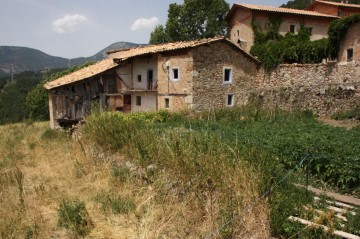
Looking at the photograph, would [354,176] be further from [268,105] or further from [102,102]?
[102,102]

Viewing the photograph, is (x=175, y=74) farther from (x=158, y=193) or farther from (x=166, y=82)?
(x=158, y=193)

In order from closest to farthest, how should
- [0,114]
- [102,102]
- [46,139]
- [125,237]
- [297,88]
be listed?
[125,237] → [46,139] → [297,88] → [102,102] → [0,114]

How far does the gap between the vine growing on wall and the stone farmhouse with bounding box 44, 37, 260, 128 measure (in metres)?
4.88

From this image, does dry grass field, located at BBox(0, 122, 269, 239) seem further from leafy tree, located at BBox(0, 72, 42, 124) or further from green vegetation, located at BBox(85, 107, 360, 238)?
leafy tree, located at BBox(0, 72, 42, 124)

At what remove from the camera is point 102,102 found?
22.5m

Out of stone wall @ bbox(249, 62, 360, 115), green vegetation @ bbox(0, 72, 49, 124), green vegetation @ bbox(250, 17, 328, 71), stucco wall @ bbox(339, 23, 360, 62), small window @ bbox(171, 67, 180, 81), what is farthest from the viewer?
green vegetation @ bbox(0, 72, 49, 124)

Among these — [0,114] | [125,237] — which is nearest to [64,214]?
[125,237]

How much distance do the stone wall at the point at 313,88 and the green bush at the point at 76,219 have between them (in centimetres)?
1520

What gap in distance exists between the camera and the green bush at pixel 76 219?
234 inches

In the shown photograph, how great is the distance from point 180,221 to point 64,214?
7.74 feet

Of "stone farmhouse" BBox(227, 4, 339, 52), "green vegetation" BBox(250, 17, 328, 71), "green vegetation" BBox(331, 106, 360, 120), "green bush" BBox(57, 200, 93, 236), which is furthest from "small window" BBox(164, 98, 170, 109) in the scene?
"green bush" BBox(57, 200, 93, 236)

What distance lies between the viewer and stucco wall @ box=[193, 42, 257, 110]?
19.3 metres

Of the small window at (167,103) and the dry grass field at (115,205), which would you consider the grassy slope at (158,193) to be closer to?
the dry grass field at (115,205)

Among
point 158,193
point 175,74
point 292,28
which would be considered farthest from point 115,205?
point 292,28
